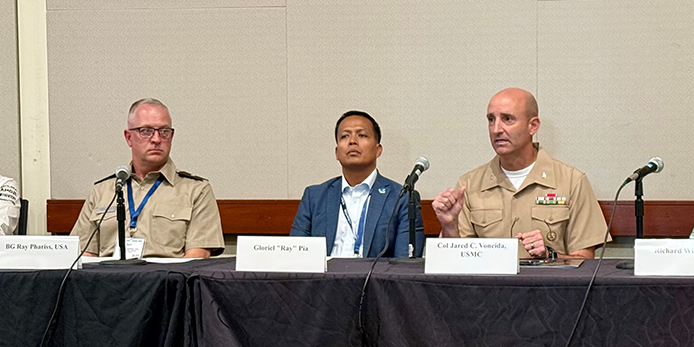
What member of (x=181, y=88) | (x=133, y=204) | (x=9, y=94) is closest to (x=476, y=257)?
(x=133, y=204)

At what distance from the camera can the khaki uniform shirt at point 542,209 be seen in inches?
106

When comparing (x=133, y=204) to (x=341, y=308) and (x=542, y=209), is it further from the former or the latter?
(x=542, y=209)

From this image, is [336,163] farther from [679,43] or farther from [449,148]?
[679,43]

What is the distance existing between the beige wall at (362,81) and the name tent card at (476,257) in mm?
1824

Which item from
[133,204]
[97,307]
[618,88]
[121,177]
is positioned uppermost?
[618,88]

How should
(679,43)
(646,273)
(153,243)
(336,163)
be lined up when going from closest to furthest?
(646,273), (153,243), (679,43), (336,163)

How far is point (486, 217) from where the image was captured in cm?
277

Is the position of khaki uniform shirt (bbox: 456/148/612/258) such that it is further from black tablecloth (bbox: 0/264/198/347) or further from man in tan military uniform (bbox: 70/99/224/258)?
black tablecloth (bbox: 0/264/198/347)

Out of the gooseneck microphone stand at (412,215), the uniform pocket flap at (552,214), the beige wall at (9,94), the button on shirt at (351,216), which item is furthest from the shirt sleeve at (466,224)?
the beige wall at (9,94)

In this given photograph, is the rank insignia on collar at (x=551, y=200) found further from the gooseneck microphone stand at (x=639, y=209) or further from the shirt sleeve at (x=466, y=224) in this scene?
the gooseneck microphone stand at (x=639, y=209)

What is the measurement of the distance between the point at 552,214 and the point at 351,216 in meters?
0.75

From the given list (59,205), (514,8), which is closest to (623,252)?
(514,8)

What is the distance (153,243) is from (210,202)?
0.92 feet

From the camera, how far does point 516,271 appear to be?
183 centimetres
